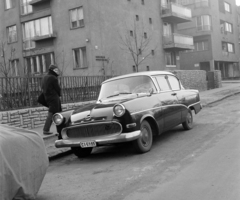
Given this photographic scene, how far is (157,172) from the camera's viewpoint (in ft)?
17.0

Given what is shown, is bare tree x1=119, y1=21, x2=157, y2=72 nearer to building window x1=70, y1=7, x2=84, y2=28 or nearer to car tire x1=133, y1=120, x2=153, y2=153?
building window x1=70, y1=7, x2=84, y2=28

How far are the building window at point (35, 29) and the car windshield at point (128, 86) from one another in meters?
17.6

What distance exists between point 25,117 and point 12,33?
17.3 metres

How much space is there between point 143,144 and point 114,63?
55.9 ft

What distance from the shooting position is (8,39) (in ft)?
88.2

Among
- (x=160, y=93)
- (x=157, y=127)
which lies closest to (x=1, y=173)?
(x=157, y=127)

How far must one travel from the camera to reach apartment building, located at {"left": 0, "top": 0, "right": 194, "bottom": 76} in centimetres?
2227

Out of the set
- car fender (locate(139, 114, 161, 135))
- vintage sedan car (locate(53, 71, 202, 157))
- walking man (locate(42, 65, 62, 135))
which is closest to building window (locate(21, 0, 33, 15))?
walking man (locate(42, 65, 62, 135))

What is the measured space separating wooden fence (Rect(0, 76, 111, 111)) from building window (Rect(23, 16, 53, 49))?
11.5 m

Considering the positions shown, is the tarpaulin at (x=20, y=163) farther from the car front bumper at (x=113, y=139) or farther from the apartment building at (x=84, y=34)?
the apartment building at (x=84, y=34)

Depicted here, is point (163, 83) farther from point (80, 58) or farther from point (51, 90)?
point (80, 58)

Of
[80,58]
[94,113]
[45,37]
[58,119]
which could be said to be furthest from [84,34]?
[94,113]

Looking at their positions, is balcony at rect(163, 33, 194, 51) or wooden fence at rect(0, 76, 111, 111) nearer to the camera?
wooden fence at rect(0, 76, 111, 111)

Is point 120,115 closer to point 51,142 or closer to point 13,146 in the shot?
point 13,146
